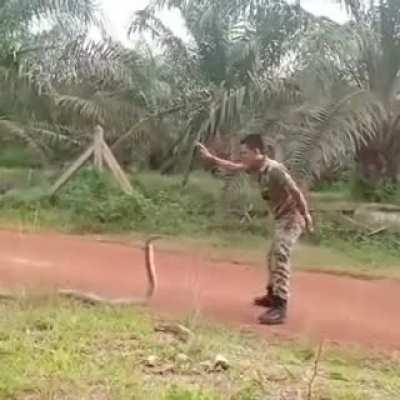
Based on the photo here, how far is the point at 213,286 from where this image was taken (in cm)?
862

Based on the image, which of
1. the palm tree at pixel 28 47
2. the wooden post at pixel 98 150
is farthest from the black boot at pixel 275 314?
the palm tree at pixel 28 47

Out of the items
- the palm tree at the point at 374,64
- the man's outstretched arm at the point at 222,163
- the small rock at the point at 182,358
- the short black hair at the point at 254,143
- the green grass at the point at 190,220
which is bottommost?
the green grass at the point at 190,220

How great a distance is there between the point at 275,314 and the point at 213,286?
162 centimetres

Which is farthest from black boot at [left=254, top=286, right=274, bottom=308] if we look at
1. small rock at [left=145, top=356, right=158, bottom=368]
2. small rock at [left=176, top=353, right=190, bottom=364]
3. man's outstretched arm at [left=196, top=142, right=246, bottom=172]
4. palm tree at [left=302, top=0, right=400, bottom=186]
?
palm tree at [left=302, top=0, right=400, bottom=186]

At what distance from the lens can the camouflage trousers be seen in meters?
7.08

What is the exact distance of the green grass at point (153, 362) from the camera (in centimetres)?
434

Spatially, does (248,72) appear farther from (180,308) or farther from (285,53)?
(180,308)

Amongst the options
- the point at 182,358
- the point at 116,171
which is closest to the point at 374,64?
the point at 116,171

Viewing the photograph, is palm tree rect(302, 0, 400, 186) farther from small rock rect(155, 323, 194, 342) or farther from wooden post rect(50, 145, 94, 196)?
small rock rect(155, 323, 194, 342)

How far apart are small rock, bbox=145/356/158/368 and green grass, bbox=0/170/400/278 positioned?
5.39 meters

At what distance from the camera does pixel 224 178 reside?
13516 mm

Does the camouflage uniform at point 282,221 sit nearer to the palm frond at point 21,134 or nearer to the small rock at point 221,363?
the small rock at point 221,363

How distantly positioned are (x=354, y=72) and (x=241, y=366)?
837 centimetres

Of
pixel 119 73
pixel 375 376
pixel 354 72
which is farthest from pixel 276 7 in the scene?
pixel 375 376
